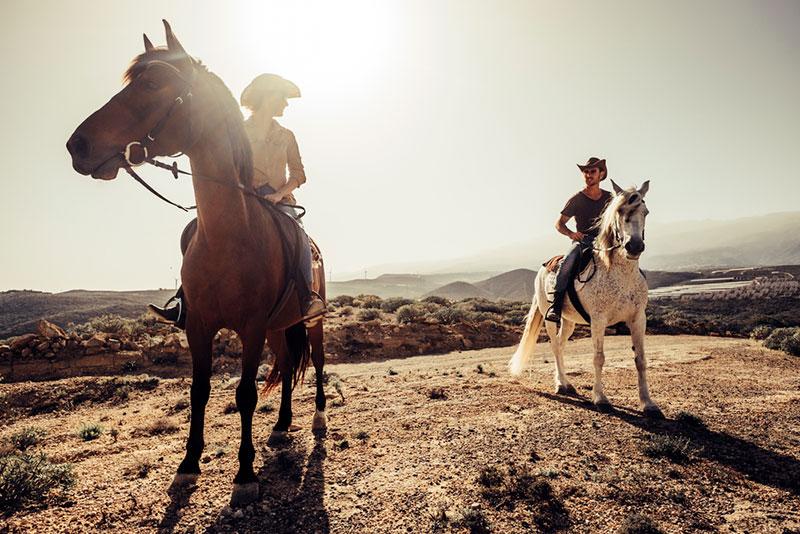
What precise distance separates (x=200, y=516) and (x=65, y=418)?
6060 millimetres

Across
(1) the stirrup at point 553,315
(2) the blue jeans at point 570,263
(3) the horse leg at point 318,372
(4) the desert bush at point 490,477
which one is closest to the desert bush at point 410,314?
(1) the stirrup at point 553,315

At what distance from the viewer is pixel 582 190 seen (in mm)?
6582

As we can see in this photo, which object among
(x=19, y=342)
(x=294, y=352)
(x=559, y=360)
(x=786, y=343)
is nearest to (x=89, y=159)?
(x=294, y=352)

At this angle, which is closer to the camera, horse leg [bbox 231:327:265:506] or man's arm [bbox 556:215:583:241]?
horse leg [bbox 231:327:265:506]

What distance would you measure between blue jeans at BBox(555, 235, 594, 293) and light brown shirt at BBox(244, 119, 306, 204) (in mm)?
4450

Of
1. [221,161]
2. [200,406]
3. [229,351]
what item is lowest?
[229,351]

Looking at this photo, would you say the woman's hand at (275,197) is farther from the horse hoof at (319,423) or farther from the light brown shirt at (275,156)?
the horse hoof at (319,423)

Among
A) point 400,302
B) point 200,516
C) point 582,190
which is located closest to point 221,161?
point 200,516

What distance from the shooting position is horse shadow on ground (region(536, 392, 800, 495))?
134 inches

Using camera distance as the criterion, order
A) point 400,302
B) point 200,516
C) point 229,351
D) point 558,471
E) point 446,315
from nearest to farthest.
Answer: point 200,516
point 558,471
point 229,351
point 446,315
point 400,302

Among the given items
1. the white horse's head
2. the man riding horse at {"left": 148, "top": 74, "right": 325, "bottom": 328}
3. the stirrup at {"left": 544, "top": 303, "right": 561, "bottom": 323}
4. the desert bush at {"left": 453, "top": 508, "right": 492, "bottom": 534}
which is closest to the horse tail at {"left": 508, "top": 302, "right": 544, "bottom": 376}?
the stirrup at {"left": 544, "top": 303, "right": 561, "bottom": 323}

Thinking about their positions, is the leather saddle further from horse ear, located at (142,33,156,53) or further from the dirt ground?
horse ear, located at (142,33,156,53)

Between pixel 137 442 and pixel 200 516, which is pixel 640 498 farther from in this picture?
pixel 137 442

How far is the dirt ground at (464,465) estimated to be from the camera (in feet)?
9.59
